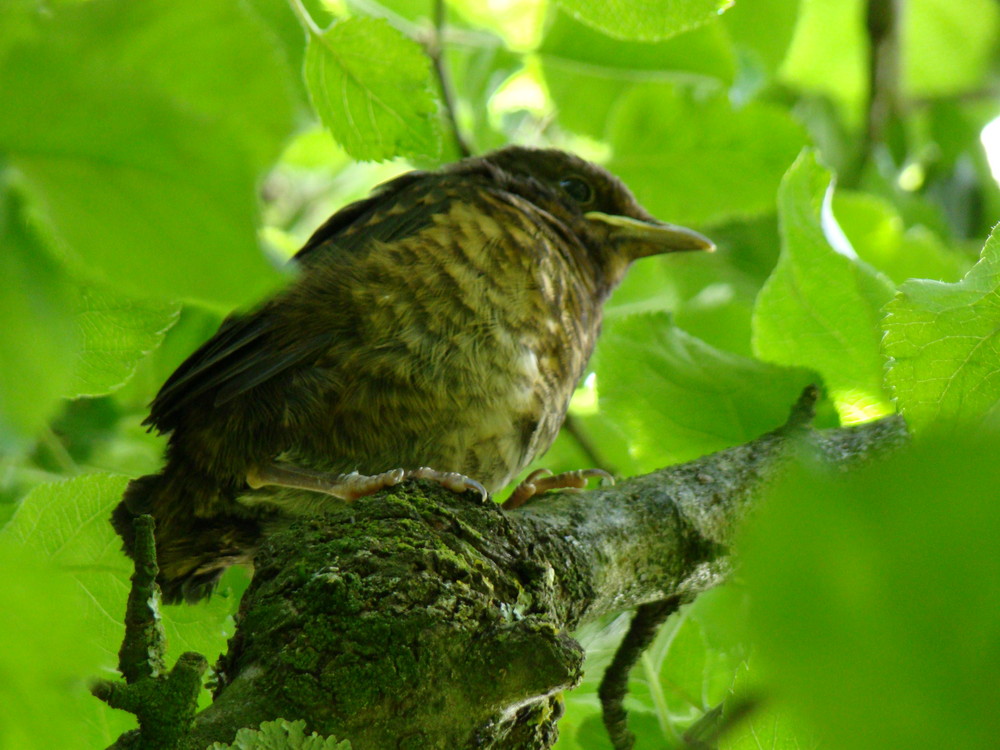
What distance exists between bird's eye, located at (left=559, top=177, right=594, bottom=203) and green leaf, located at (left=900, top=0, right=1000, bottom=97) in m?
1.84

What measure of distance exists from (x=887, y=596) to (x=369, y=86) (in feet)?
4.53

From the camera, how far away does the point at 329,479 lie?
2.18 metres

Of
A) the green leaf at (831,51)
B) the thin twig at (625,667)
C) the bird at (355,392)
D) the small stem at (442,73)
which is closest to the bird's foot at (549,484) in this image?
the bird at (355,392)

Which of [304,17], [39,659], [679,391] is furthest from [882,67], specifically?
[39,659]

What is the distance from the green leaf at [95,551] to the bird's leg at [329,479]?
0.36 m

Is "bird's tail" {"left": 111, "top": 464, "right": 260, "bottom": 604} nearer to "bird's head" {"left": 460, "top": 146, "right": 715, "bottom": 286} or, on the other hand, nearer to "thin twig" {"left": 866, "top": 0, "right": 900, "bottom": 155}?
"bird's head" {"left": 460, "top": 146, "right": 715, "bottom": 286}

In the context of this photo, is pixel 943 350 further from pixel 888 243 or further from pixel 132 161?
pixel 888 243

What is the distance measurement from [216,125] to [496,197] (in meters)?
2.15

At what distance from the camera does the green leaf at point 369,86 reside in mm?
1669

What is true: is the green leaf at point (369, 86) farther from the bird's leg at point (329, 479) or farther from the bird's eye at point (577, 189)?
the bird's eye at point (577, 189)

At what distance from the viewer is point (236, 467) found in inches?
89.5

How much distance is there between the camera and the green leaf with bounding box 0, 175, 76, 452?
670 millimetres

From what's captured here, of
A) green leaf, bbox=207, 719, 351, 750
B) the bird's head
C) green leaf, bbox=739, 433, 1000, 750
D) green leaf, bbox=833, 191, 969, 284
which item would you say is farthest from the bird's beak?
green leaf, bbox=739, 433, 1000, 750

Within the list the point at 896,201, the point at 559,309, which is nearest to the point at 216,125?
the point at 559,309
